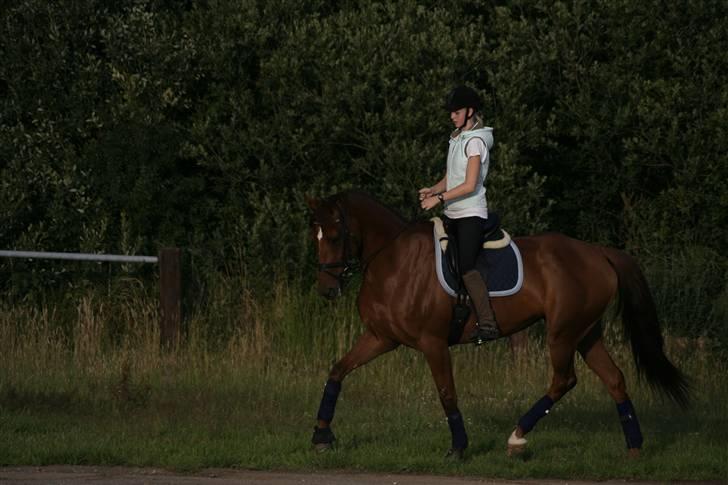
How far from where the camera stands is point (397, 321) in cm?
1047

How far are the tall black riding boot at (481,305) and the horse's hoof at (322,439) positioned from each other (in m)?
1.32

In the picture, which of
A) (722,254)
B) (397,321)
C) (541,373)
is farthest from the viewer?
(722,254)

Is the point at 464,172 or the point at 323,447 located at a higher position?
the point at 464,172

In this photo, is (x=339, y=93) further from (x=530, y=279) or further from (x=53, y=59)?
(x=530, y=279)

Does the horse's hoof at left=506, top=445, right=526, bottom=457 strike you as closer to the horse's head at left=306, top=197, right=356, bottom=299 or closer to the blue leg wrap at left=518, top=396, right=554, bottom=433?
the blue leg wrap at left=518, top=396, right=554, bottom=433

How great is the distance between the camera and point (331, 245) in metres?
10.5

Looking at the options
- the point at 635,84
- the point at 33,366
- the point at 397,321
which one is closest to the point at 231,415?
the point at 397,321

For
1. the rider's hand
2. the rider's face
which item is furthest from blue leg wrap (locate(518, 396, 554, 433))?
the rider's face

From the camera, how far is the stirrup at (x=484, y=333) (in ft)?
34.5

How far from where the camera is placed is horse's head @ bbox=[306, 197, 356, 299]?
10.4m

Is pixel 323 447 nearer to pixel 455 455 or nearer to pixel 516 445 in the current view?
pixel 455 455

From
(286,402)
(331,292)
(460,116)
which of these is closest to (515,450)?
(331,292)

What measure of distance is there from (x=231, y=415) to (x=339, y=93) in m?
6.83

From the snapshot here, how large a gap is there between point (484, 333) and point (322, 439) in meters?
1.43
